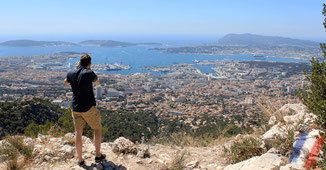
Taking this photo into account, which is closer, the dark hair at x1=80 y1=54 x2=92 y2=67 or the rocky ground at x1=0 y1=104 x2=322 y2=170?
the rocky ground at x1=0 y1=104 x2=322 y2=170

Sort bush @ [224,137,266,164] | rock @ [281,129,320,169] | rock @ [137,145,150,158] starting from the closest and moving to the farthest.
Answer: rock @ [281,129,320,169]
bush @ [224,137,266,164]
rock @ [137,145,150,158]

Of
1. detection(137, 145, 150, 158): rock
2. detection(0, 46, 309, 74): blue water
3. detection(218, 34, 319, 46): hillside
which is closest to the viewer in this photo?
detection(137, 145, 150, 158): rock

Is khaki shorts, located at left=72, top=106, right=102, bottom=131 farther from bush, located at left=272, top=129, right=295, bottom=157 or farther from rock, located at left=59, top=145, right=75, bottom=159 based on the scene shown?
bush, located at left=272, top=129, right=295, bottom=157

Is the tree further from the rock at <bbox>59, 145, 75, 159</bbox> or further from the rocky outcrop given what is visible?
the rock at <bbox>59, 145, 75, 159</bbox>

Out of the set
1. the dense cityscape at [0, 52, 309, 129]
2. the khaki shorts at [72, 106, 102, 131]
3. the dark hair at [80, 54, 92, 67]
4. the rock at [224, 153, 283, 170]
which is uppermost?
the dark hair at [80, 54, 92, 67]

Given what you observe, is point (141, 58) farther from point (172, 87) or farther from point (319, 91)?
point (319, 91)

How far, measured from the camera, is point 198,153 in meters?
3.04

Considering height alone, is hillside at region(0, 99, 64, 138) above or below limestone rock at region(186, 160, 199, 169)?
below

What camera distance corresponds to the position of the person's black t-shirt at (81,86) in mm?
2178

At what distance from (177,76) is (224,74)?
10690 mm

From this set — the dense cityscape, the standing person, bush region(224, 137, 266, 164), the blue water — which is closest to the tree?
bush region(224, 137, 266, 164)

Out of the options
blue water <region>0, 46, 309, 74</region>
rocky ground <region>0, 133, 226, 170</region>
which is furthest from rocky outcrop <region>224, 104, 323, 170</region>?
blue water <region>0, 46, 309, 74</region>

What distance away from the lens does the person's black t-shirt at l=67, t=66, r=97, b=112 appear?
2178 mm

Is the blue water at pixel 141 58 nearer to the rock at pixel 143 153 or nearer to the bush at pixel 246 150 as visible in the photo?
the rock at pixel 143 153
